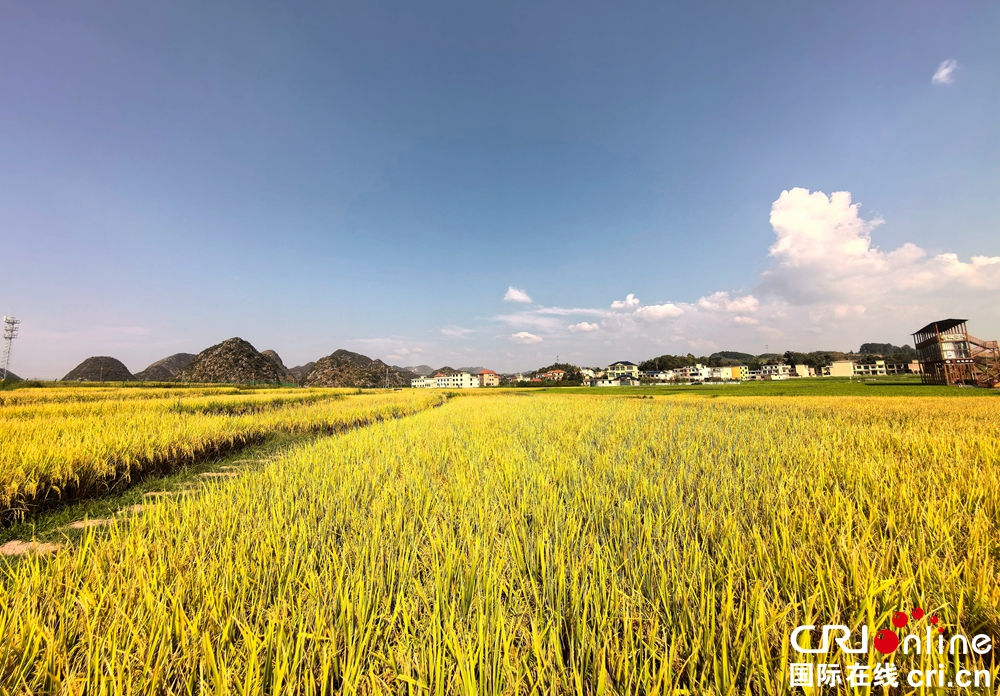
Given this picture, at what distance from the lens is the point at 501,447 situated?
4828 millimetres

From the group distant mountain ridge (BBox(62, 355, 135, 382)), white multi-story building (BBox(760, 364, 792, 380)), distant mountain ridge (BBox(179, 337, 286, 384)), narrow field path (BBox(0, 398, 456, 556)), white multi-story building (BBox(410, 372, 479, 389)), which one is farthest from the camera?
white multi-story building (BBox(410, 372, 479, 389))

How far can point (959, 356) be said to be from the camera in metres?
25.9

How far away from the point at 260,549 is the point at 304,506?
2.75 feet

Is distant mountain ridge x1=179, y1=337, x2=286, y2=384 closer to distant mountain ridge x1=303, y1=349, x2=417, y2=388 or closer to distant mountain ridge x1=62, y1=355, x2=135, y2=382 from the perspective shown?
distant mountain ridge x1=303, y1=349, x2=417, y2=388

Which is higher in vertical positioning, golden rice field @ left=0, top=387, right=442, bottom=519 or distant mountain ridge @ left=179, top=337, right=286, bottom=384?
distant mountain ridge @ left=179, top=337, right=286, bottom=384

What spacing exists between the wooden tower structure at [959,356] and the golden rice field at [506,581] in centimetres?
3700

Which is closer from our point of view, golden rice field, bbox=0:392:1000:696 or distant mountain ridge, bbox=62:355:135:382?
golden rice field, bbox=0:392:1000:696

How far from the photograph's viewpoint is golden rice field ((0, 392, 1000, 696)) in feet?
3.76

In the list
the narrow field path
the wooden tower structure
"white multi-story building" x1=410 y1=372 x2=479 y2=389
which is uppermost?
the wooden tower structure

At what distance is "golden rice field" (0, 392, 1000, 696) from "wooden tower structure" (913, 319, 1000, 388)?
3700cm

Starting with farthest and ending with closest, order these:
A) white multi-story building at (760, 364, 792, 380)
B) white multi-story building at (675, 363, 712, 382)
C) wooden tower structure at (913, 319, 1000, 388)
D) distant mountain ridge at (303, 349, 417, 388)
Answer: white multi-story building at (760, 364, 792, 380) → white multi-story building at (675, 363, 712, 382) → distant mountain ridge at (303, 349, 417, 388) → wooden tower structure at (913, 319, 1000, 388)

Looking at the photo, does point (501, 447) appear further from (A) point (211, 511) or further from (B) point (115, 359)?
(B) point (115, 359)

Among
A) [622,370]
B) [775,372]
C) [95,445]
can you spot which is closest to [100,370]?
[95,445]

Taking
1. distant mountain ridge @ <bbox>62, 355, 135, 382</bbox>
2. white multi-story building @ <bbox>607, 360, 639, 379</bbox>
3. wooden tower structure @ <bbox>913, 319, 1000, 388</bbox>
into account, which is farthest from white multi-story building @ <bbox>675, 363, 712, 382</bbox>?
distant mountain ridge @ <bbox>62, 355, 135, 382</bbox>
